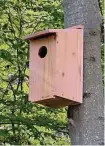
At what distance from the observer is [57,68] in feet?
7.48

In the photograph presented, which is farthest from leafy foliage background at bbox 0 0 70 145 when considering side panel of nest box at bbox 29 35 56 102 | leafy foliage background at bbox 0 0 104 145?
side panel of nest box at bbox 29 35 56 102

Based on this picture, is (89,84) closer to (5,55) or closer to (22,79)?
(5,55)

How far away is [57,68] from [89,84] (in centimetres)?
21

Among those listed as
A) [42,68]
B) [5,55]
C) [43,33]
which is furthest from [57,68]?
[5,55]

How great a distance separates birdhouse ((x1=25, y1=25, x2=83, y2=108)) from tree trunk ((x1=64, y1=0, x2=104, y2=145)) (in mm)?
42

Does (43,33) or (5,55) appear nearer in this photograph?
(43,33)

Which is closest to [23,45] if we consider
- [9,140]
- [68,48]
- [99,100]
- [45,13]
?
[45,13]

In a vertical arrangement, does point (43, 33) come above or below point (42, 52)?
above

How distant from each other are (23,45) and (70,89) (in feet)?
5.71

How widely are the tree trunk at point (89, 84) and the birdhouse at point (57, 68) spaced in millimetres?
42

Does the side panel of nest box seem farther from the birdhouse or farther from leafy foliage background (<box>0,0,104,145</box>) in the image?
leafy foliage background (<box>0,0,104,145</box>)

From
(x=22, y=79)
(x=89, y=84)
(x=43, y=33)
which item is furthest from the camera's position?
(x=22, y=79)

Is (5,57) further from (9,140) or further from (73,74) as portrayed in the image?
(73,74)

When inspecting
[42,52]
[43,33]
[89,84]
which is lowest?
[89,84]
